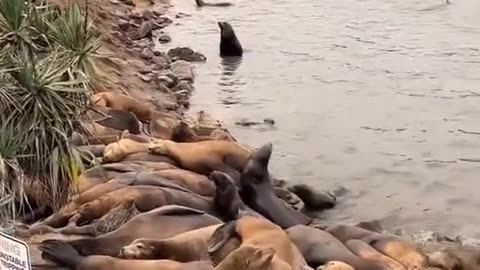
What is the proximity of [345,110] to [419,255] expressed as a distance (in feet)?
26.7

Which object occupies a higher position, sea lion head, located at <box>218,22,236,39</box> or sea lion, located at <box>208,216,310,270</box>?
sea lion, located at <box>208,216,310,270</box>

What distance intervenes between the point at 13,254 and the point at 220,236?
295 cm

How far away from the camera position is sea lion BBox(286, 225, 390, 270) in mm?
9547

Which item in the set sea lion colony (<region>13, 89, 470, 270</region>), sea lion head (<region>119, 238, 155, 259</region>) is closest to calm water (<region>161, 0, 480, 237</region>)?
sea lion colony (<region>13, 89, 470, 270</region>)

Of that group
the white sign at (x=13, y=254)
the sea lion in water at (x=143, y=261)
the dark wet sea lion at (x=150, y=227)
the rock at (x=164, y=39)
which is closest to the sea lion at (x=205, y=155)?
the dark wet sea lion at (x=150, y=227)

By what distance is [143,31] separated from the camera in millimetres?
25000

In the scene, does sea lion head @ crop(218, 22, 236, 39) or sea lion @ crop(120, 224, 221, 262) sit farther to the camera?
sea lion head @ crop(218, 22, 236, 39)

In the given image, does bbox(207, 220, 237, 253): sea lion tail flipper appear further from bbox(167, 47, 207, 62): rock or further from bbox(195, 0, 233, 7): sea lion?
bbox(195, 0, 233, 7): sea lion

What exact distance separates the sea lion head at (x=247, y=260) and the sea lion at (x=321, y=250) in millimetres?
1648

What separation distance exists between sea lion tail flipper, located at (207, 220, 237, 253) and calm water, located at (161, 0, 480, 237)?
4.09 meters

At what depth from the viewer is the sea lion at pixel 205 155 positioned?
12.4 metres

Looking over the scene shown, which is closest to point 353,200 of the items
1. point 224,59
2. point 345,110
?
point 345,110

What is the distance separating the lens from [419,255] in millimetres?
10492

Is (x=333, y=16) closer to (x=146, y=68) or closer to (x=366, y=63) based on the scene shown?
(x=366, y=63)
